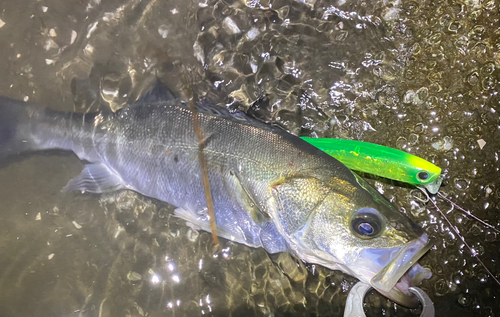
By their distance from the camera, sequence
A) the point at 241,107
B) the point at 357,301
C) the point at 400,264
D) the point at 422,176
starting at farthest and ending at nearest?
the point at 241,107 → the point at 357,301 → the point at 422,176 → the point at 400,264

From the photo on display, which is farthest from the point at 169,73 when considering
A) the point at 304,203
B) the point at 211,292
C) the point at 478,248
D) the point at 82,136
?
the point at 478,248

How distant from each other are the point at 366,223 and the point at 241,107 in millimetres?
1207

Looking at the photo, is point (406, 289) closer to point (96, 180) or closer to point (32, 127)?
point (96, 180)

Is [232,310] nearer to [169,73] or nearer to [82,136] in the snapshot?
[82,136]

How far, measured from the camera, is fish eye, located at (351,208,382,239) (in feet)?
5.22

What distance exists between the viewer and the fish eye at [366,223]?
62.6 inches

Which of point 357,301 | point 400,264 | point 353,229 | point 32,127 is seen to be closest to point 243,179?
point 353,229

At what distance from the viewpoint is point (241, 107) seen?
2.30 meters

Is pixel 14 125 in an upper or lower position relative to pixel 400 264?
lower

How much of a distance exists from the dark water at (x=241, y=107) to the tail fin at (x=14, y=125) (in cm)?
13

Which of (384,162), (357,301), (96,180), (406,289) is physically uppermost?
(384,162)

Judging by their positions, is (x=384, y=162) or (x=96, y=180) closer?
(x=384, y=162)

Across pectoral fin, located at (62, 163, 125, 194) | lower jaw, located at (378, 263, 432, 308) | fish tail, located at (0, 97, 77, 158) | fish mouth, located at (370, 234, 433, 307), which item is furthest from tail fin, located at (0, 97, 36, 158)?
lower jaw, located at (378, 263, 432, 308)

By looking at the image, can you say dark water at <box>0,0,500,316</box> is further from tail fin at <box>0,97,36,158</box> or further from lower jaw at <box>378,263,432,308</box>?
lower jaw at <box>378,263,432,308</box>
